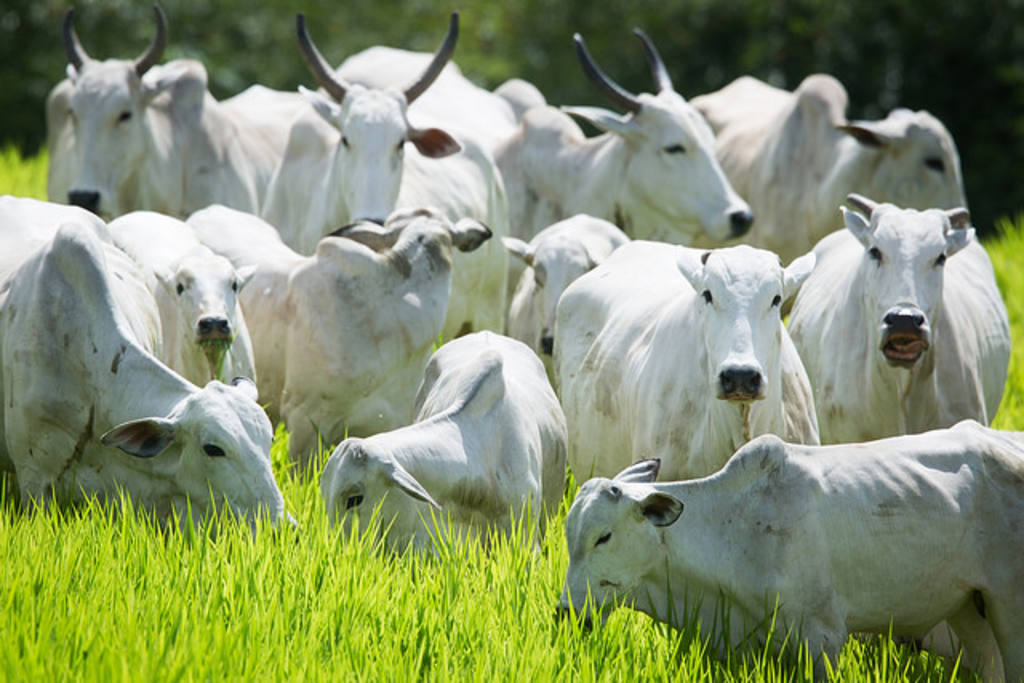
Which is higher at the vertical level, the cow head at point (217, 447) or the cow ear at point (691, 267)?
the cow ear at point (691, 267)

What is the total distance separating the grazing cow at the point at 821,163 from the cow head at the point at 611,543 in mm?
6139

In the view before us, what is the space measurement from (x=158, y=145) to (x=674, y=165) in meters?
3.21

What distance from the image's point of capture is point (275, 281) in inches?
314

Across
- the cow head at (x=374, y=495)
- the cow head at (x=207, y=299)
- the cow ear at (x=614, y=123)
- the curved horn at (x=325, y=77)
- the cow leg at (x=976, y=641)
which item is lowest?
the cow leg at (x=976, y=641)

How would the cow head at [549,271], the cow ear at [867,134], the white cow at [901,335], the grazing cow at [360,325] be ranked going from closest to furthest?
1. the white cow at [901,335]
2. the grazing cow at [360,325]
3. the cow head at [549,271]
4. the cow ear at [867,134]

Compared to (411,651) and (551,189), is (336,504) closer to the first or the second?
(411,651)

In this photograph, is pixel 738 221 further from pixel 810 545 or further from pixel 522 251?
pixel 810 545

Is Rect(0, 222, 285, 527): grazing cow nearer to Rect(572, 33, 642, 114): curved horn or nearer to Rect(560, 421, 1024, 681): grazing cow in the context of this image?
Rect(560, 421, 1024, 681): grazing cow

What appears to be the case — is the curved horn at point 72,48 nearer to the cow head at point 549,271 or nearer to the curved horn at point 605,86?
the curved horn at point 605,86

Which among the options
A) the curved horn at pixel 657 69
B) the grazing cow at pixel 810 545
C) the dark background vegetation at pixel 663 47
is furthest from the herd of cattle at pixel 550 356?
the dark background vegetation at pixel 663 47

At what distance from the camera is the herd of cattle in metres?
4.98

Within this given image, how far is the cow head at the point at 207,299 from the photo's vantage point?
700 centimetres

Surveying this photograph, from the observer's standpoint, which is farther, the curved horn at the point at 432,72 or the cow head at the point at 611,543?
the curved horn at the point at 432,72

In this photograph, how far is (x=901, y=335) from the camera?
6.62m
